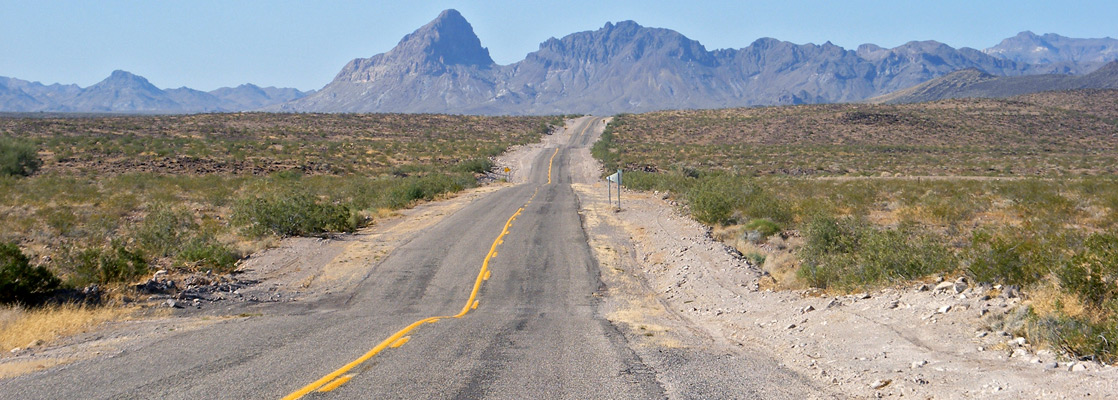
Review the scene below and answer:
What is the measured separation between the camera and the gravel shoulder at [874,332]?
6117 mm

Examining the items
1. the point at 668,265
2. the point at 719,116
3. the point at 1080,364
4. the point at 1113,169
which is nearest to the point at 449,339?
the point at 1080,364

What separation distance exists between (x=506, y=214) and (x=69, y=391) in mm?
21118

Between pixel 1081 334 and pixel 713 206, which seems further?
pixel 713 206

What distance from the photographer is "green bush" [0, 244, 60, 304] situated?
32.8 ft

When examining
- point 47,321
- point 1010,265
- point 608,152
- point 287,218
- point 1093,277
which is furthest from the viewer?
point 608,152

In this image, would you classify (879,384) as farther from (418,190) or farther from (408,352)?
(418,190)

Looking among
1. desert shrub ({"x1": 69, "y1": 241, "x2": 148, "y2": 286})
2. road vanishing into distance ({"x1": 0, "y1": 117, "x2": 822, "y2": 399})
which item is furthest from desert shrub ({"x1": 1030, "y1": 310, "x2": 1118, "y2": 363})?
desert shrub ({"x1": 69, "y1": 241, "x2": 148, "y2": 286})

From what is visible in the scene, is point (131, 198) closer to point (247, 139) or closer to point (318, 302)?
point (318, 302)

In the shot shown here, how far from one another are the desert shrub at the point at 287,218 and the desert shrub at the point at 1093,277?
727 inches

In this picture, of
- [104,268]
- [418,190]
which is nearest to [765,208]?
[104,268]

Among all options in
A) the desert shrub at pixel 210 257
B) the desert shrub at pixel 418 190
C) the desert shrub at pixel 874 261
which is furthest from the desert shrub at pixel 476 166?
the desert shrub at pixel 874 261

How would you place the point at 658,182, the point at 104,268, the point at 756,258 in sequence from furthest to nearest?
the point at 658,182
the point at 756,258
the point at 104,268

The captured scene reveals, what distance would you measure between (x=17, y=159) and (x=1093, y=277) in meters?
55.9

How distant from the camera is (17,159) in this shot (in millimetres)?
44031
